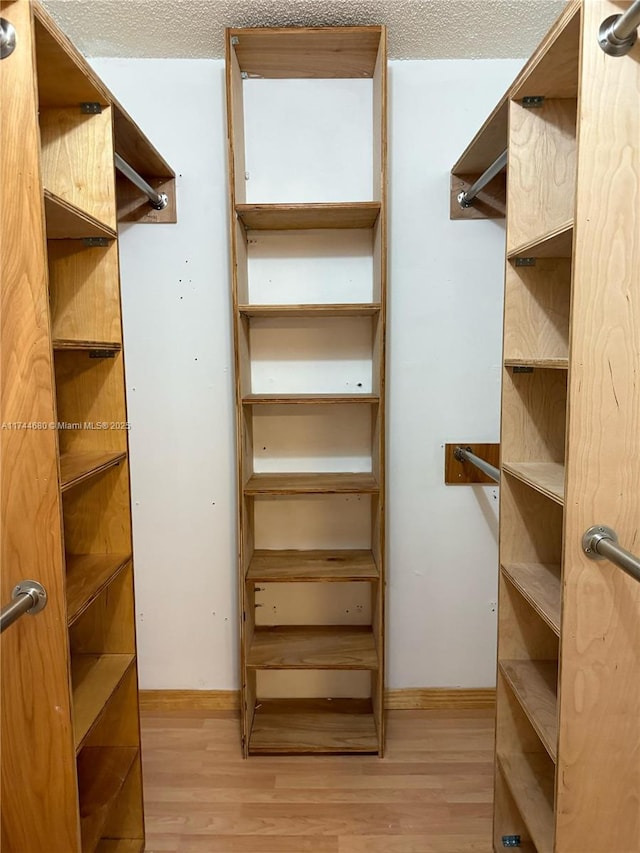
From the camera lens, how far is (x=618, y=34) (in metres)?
0.96

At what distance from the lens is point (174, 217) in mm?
2061

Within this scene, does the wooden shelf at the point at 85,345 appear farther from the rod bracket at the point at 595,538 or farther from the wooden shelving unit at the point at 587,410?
the rod bracket at the point at 595,538

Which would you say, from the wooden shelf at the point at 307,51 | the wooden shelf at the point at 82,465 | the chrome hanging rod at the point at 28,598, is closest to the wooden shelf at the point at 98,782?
the chrome hanging rod at the point at 28,598

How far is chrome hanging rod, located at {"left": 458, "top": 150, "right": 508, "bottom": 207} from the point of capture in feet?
5.37

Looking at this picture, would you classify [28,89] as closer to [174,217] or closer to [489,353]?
[174,217]

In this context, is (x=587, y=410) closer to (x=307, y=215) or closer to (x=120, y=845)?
(x=307, y=215)

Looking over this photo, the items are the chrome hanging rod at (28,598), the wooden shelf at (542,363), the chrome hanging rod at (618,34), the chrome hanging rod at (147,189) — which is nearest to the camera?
the chrome hanging rod at (618,34)

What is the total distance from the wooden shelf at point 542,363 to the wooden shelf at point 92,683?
4.39 feet

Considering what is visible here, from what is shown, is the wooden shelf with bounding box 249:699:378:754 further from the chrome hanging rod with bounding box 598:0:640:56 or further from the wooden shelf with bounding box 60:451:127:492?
the chrome hanging rod with bounding box 598:0:640:56

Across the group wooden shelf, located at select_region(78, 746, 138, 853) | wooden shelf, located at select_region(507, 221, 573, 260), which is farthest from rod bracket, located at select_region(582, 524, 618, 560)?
wooden shelf, located at select_region(78, 746, 138, 853)

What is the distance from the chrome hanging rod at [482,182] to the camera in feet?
5.37

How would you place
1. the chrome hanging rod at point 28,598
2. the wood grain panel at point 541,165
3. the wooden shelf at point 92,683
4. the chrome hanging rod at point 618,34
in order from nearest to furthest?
the chrome hanging rod at point 618,34 < the chrome hanging rod at point 28,598 < the wooden shelf at point 92,683 < the wood grain panel at point 541,165

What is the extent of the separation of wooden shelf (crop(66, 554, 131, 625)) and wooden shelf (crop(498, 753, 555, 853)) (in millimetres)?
1191

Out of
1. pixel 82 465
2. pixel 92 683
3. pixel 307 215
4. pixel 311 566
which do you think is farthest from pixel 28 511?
pixel 307 215
